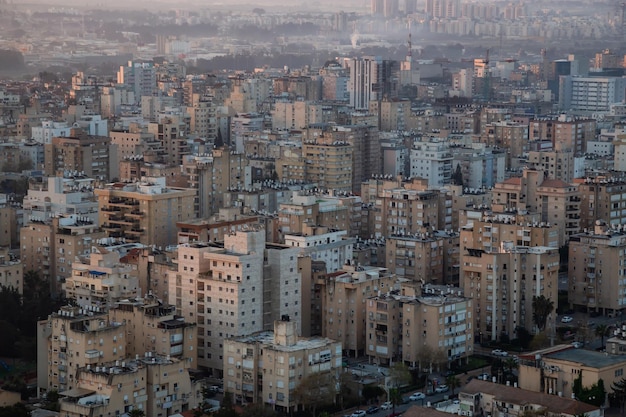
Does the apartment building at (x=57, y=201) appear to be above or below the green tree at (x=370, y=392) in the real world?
above

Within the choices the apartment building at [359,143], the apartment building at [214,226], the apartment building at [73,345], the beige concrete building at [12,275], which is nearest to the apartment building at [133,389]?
the apartment building at [73,345]

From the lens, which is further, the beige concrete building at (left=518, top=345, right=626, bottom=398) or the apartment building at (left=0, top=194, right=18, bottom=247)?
the apartment building at (left=0, top=194, right=18, bottom=247)

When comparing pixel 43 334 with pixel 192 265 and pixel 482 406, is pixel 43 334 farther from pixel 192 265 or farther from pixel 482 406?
pixel 482 406

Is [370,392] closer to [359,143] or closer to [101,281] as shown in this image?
[101,281]

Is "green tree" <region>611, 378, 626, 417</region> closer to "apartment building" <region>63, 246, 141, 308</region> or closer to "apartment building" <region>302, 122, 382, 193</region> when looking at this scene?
"apartment building" <region>63, 246, 141, 308</region>

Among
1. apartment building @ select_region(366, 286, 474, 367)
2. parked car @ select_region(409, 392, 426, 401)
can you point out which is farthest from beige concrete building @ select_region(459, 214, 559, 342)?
parked car @ select_region(409, 392, 426, 401)

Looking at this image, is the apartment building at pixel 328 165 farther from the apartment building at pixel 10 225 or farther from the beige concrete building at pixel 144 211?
the apartment building at pixel 10 225
